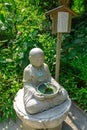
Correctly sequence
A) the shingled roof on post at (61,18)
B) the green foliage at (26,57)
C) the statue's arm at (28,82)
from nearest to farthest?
the statue's arm at (28,82), the shingled roof on post at (61,18), the green foliage at (26,57)

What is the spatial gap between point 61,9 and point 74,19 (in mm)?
2395

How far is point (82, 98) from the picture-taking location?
3656 mm

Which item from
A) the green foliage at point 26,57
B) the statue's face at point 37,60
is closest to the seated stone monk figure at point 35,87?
the statue's face at point 37,60

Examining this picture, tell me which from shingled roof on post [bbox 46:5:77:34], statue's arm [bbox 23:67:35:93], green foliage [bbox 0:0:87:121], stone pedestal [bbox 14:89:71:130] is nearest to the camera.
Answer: stone pedestal [bbox 14:89:71:130]

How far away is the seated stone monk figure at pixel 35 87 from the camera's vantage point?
8.99 ft

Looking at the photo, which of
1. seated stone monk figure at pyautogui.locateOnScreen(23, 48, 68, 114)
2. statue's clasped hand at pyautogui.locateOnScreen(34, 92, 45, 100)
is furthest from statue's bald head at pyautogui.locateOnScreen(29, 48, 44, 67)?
statue's clasped hand at pyautogui.locateOnScreen(34, 92, 45, 100)

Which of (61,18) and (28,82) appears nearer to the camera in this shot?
(28,82)

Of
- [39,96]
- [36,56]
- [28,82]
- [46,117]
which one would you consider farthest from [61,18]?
[46,117]

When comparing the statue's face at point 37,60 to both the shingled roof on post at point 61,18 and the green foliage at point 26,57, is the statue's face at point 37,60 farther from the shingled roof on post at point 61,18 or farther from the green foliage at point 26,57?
the green foliage at point 26,57

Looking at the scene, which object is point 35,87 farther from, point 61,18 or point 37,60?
point 61,18

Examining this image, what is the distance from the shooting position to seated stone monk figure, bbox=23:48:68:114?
8.99ft

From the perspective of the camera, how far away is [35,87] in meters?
2.88

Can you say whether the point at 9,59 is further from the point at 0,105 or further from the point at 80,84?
the point at 80,84

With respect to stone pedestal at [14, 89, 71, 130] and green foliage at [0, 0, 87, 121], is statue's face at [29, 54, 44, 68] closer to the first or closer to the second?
stone pedestal at [14, 89, 71, 130]
